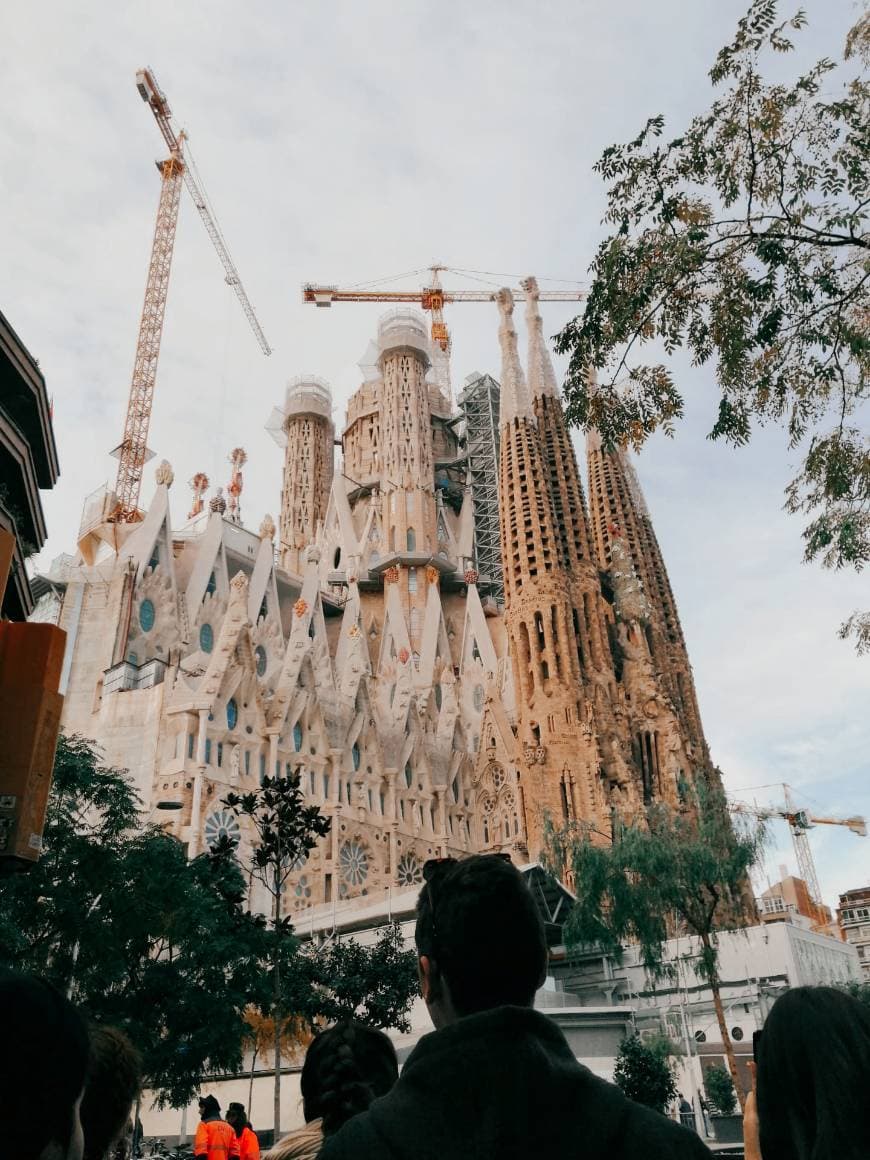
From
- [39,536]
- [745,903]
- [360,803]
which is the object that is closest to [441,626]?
[360,803]

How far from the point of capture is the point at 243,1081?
21297 millimetres

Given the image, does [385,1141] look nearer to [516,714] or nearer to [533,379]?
[516,714]

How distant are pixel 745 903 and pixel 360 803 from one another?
16681 mm

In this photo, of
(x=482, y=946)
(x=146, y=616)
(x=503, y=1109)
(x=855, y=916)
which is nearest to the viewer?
(x=503, y=1109)

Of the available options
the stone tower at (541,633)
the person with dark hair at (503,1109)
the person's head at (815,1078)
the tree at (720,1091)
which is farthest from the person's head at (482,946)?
the stone tower at (541,633)

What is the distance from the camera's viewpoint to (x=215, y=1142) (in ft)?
19.8

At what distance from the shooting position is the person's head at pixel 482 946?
1.73 metres

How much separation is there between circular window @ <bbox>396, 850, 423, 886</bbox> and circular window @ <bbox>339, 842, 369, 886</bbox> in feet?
5.65

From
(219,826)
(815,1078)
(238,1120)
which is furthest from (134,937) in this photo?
(815,1078)

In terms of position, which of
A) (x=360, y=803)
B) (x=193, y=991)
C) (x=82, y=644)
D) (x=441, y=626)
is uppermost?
(x=441, y=626)

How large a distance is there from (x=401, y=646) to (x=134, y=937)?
28757mm

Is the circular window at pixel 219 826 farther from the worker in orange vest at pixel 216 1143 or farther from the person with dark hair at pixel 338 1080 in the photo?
the person with dark hair at pixel 338 1080

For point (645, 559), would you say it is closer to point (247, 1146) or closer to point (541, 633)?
point (541, 633)

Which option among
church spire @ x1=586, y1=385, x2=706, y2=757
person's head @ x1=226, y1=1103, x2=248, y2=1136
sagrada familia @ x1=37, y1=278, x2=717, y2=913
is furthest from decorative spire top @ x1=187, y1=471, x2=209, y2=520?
person's head @ x1=226, y1=1103, x2=248, y2=1136
